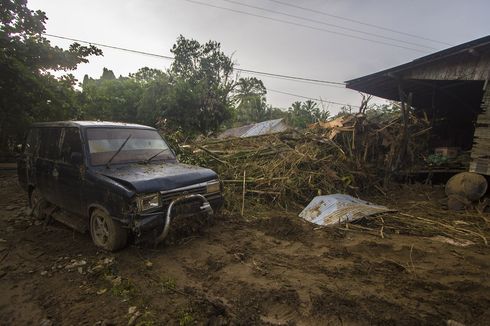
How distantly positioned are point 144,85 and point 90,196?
15.3m

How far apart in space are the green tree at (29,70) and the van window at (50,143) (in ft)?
14.6

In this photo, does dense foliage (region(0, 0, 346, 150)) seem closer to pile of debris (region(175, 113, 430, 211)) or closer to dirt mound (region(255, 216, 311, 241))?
pile of debris (region(175, 113, 430, 211))

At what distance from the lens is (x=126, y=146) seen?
16.8ft

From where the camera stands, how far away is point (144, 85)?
18.3 m

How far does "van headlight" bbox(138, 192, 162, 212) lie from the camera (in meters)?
3.97

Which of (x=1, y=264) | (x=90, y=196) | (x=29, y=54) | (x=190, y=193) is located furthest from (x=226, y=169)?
(x=29, y=54)

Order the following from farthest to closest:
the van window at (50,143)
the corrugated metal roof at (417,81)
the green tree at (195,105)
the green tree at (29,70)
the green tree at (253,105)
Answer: the green tree at (253,105)
the green tree at (195,105)
the green tree at (29,70)
the corrugated metal roof at (417,81)
the van window at (50,143)

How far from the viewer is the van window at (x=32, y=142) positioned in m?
5.89

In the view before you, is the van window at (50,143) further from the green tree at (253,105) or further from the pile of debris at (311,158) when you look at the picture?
the green tree at (253,105)

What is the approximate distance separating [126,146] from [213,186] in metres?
1.66

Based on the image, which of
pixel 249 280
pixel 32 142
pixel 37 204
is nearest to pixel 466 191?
pixel 249 280

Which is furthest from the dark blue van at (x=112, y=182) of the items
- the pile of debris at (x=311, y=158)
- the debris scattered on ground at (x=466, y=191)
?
the debris scattered on ground at (x=466, y=191)

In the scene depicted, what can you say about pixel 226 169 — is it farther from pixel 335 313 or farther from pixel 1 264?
pixel 335 313

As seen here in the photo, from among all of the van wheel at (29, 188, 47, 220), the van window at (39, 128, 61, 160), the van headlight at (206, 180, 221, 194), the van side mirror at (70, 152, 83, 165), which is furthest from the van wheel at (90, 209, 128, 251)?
the van wheel at (29, 188, 47, 220)
